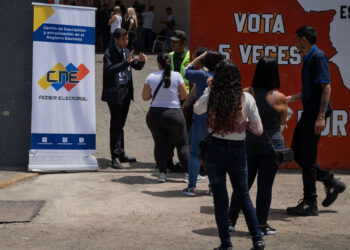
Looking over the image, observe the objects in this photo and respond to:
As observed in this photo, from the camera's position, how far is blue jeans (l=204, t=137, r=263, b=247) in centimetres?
538

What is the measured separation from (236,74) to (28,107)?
472 cm

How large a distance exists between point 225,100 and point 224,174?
0.64 metres

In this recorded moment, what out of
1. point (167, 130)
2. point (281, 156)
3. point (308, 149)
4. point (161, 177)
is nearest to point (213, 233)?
point (281, 156)

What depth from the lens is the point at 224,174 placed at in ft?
17.9

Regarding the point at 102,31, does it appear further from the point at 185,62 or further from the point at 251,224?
the point at 251,224

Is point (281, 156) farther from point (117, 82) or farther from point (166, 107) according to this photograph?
point (117, 82)

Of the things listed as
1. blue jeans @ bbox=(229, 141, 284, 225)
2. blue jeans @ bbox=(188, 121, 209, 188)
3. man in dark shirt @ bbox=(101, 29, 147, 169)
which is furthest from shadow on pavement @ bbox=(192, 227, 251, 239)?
man in dark shirt @ bbox=(101, 29, 147, 169)

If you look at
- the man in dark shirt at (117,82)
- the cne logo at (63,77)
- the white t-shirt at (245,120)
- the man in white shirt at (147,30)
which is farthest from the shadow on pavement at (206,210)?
the man in white shirt at (147,30)

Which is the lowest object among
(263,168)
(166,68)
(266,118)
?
(263,168)

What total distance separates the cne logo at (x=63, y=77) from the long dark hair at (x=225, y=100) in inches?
159

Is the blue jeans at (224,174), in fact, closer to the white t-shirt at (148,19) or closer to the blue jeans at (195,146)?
the blue jeans at (195,146)

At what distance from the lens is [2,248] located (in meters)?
5.66

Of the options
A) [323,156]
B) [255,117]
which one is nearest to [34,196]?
[255,117]

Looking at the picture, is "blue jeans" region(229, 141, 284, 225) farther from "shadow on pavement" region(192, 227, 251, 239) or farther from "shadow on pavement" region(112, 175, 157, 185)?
"shadow on pavement" region(112, 175, 157, 185)
